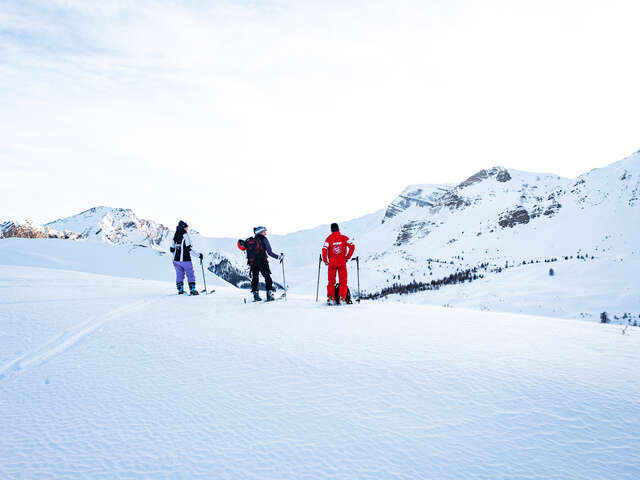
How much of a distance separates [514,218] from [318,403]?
93.4 meters

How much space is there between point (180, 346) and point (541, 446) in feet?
12.5

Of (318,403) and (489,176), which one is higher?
(489,176)

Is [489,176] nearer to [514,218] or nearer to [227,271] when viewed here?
[514,218]

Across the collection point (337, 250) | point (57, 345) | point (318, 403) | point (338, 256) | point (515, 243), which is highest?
point (515, 243)

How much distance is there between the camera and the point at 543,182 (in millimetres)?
124438

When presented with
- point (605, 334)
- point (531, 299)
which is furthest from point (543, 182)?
point (605, 334)

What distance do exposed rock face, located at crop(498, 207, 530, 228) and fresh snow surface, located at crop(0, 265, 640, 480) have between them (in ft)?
283

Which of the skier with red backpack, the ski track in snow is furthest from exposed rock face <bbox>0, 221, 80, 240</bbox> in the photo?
the ski track in snow

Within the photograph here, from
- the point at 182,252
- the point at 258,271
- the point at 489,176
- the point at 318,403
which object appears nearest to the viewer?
the point at 318,403

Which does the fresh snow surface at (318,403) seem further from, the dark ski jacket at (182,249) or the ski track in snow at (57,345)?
the dark ski jacket at (182,249)

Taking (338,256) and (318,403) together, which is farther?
(338,256)

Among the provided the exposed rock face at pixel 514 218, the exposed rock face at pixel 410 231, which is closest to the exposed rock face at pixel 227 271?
the exposed rock face at pixel 410 231

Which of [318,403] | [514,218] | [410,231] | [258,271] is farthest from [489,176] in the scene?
[318,403]

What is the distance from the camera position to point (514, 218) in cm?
8288
